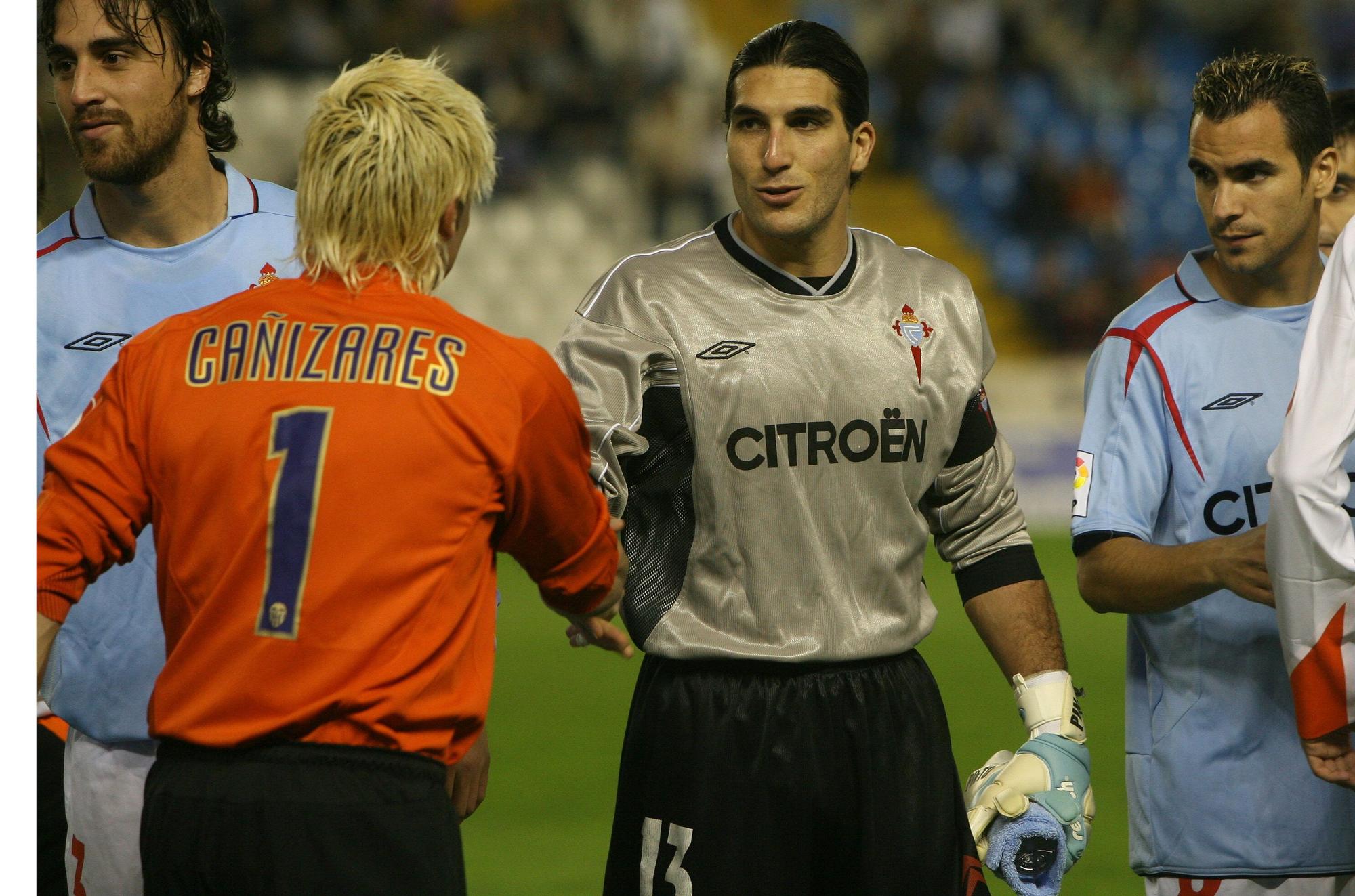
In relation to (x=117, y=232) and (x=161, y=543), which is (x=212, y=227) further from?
(x=161, y=543)

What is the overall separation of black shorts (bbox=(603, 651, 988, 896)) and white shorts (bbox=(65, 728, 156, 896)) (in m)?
0.89

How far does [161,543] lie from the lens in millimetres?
2166

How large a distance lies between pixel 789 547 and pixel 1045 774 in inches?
24.8

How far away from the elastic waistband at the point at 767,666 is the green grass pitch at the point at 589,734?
6.80 ft

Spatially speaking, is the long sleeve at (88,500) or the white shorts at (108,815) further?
the white shorts at (108,815)

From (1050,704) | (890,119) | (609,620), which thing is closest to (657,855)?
(609,620)

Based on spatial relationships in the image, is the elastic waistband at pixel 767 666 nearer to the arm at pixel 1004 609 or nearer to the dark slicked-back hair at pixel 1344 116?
the arm at pixel 1004 609

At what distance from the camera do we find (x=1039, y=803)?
2.88m

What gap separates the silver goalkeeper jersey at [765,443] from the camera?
290 cm

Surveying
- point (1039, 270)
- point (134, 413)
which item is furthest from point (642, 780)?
point (1039, 270)

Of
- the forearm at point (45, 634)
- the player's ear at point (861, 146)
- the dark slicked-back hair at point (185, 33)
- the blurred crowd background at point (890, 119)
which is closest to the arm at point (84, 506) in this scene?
the forearm at point (45, 634)

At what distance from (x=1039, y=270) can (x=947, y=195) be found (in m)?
1.23

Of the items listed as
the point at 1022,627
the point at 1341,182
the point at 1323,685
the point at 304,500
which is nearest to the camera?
the point at 304,500

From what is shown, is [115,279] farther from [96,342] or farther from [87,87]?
[87,87]
